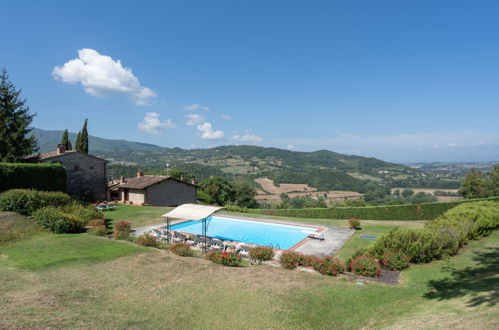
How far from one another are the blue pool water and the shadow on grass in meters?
10.9

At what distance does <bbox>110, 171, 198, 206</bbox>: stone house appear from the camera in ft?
104

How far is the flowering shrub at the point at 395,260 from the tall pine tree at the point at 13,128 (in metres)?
32.6

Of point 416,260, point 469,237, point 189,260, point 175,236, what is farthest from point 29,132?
point 469,237

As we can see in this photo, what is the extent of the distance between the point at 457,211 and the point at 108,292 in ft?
66.3

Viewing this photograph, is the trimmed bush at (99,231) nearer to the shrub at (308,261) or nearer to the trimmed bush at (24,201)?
the trimmed bush at (24,201)

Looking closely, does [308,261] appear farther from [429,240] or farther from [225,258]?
[429,240]

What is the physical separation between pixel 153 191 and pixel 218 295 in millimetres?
26458

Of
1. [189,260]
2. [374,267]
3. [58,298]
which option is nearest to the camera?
[58,298]

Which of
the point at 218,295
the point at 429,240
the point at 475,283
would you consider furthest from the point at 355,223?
the point at 218,295

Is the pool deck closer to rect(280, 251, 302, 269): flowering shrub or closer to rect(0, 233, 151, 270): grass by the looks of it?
rect(280, 251, 302, 269): flowering shrub

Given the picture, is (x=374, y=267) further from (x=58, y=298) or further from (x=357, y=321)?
(x=58, y=298)

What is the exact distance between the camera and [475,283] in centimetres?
812

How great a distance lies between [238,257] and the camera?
1211 centimetres

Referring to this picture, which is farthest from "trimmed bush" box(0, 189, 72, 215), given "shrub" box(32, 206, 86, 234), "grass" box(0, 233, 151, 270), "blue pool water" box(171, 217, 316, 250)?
"blue pool water" box(171, 217, 316, 250)
